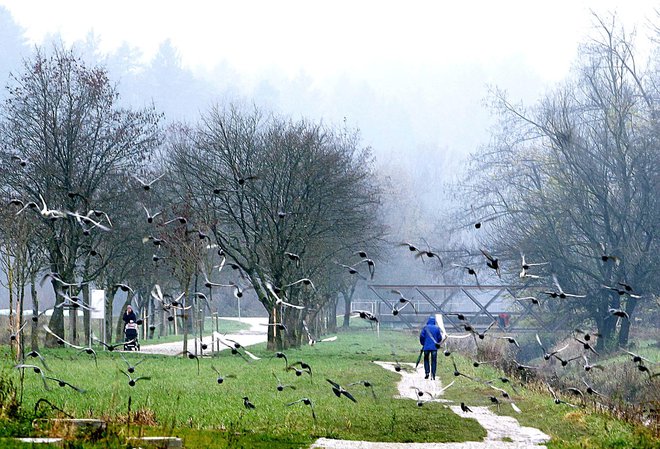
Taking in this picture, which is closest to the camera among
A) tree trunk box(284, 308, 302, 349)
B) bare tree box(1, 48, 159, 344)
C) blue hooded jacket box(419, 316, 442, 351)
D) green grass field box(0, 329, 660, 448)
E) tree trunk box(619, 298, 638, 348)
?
green grass field box(0, 329, 660, 448)

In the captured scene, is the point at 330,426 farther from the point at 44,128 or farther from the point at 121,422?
the point at 44,128

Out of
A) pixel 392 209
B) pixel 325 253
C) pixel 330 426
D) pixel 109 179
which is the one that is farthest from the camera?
pixel 392 209

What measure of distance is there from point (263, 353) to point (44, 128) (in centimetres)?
1383

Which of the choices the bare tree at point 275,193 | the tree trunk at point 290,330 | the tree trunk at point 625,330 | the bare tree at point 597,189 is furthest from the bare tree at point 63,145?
the tree trunk at point 625,330

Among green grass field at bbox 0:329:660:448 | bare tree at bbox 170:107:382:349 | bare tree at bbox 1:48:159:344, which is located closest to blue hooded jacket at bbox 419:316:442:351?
green grass field at bbox 0:329:660:448

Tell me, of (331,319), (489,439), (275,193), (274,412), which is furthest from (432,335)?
(331,319)

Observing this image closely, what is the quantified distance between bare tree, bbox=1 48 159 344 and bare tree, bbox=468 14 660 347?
63.8 ft

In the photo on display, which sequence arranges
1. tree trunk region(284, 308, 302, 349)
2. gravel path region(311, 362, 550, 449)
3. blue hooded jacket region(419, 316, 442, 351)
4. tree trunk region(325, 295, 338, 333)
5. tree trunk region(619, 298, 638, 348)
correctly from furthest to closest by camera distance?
tree trunk region(325, 295, 338, 333) → tree trunk region(284, 308, 302, 349) → tree trunk region(619, 298, 638, 348) → blue hooded jacket region(419, 316, 442, 351) → gravel path region(311, 362, 550, 449)

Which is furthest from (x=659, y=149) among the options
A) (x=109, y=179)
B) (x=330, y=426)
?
(x=330, y=426)

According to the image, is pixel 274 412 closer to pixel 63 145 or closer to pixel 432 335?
pixel 432 335

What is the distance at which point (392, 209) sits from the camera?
112188 mm

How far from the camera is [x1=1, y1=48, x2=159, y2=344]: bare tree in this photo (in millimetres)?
45781

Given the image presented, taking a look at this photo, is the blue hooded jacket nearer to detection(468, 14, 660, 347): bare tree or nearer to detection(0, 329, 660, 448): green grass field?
detection(0, 329, 660, 448): green grass field

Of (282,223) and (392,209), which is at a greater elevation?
(392,209)
